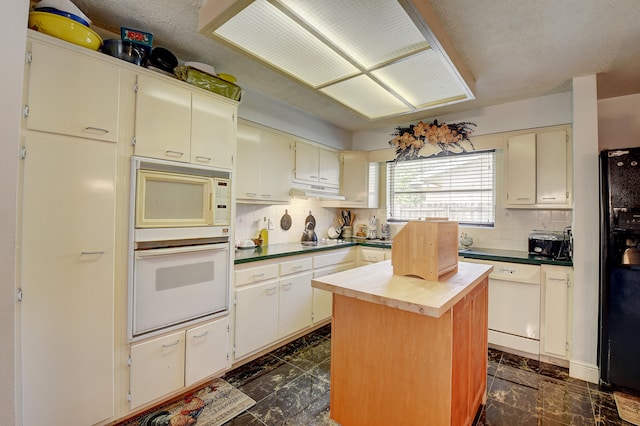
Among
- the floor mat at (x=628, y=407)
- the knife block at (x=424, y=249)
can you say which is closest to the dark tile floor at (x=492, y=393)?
the floor mat at (x=628, y=407)

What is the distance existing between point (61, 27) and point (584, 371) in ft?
14.3

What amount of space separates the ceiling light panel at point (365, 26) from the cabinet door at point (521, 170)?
1.95m

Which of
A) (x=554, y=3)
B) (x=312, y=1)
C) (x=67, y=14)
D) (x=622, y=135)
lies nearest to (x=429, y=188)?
(x=622, y=135)

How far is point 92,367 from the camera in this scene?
1.63 meters

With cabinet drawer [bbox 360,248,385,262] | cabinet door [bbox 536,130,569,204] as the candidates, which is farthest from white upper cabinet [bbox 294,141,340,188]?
cabinet door [bbox 536,130,569,204]

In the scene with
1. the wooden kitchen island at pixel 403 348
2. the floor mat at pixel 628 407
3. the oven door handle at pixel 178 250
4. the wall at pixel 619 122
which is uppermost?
the wall at pixel 619 122

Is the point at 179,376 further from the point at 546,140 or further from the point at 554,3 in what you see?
the point at 546,140

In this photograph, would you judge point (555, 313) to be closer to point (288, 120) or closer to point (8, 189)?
point (288, 120)

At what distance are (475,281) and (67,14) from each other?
2.67 m

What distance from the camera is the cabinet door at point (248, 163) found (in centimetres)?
276

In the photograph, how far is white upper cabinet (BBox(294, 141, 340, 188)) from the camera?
3.46 meters

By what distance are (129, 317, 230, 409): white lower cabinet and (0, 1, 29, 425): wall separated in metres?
0.78

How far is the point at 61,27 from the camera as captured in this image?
1.53m

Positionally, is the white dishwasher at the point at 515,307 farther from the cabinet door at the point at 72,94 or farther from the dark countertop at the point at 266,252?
the cabinet door at the point at 72,94
